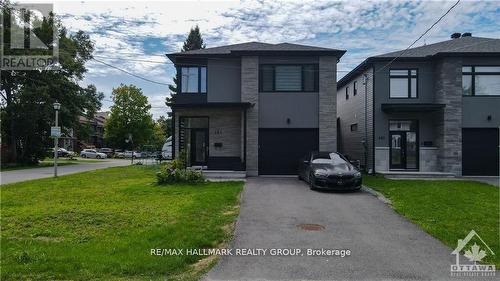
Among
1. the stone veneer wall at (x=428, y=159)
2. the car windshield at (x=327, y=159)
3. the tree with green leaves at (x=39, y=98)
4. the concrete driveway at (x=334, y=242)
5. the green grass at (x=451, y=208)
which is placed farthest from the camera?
the tree with green leaves at (x=39, y=98)

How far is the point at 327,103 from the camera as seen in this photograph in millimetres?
17516

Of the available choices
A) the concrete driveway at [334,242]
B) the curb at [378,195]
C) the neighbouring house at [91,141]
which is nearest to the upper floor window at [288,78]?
the curb at [378,195]

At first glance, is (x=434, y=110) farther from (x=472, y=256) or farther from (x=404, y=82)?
(x=472, y=256)

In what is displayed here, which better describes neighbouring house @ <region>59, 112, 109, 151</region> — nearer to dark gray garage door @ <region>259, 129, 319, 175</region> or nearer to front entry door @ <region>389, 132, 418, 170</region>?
dark gray garage door @ <region>259, 129, 319, 175</region>

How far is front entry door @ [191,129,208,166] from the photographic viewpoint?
60.7ft

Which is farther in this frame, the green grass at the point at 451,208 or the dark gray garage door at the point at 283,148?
the dark gray garage door at the point at 283,148

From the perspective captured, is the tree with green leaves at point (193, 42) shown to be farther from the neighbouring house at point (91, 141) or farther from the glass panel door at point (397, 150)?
the glass panel door at point (397, 150)

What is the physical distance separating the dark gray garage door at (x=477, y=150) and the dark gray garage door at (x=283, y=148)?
7.25 meters

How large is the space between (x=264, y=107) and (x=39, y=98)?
20.9m

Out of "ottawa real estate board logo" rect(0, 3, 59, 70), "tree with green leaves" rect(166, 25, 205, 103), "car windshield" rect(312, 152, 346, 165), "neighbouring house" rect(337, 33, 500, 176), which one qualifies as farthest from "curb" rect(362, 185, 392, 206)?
"tree with green leaves" rect(166, 25, 205, 103)

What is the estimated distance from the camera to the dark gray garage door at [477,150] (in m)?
17.8

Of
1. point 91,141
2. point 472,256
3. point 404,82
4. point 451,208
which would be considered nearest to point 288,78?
point 404,82

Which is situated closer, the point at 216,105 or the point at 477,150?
the point at 216,105

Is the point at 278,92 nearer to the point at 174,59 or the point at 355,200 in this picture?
the point at 174,59
